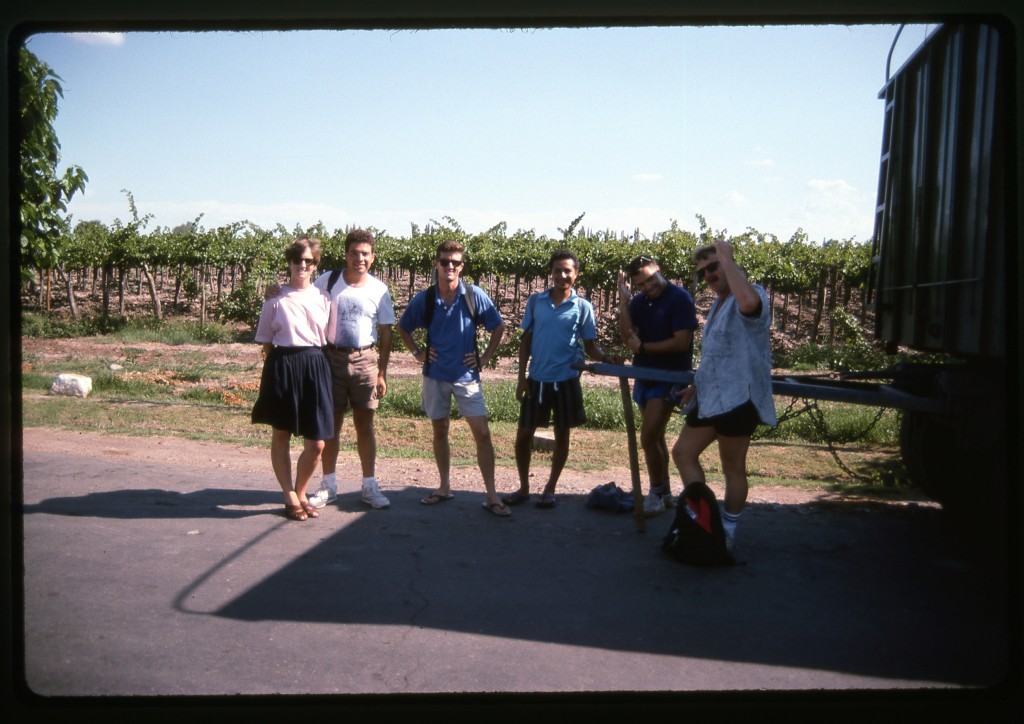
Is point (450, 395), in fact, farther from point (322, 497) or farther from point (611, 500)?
point (611, 500)

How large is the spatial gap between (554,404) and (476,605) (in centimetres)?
214

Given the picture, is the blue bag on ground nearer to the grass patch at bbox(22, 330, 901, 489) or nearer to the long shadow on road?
the long shadow on road

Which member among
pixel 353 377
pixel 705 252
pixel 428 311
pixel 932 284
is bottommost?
pixel 353 377

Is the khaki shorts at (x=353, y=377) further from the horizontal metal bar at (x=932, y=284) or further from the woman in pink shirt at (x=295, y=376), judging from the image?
the horizontal metal bar at (x=932, y=284)

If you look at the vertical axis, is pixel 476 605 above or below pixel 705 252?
below

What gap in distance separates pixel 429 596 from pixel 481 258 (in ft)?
45.2

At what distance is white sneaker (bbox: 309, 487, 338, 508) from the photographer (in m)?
5.90

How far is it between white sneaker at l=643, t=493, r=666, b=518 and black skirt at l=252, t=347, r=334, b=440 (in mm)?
2238

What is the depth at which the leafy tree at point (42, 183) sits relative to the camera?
193 inches

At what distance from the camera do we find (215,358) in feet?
50.6

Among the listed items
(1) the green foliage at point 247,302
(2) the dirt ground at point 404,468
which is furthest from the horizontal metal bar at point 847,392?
(1) the green foliage at point 247,302

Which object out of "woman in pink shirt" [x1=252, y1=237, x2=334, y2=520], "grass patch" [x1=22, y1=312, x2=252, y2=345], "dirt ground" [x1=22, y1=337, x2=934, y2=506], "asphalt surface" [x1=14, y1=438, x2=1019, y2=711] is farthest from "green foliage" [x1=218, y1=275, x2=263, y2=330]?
"woman in pink shirt" [x1=252, y1=237, x2=334, y2=520]

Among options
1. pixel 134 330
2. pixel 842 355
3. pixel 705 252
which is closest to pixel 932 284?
pixel 705 252

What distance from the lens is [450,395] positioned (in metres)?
6.02
